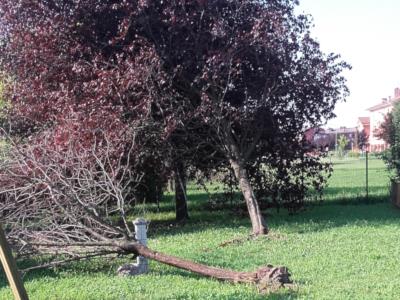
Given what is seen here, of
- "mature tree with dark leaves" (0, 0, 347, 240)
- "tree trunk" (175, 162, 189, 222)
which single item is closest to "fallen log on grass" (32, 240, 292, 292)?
"mature tree with dark leaves" (0, 0, 347, 240)

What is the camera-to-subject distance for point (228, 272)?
6.65 m

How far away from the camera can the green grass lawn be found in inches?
242

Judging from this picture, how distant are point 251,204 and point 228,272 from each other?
195 inches

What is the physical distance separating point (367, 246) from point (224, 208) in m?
6.98

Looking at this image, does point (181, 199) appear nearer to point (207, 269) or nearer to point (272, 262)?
point (272, 262)

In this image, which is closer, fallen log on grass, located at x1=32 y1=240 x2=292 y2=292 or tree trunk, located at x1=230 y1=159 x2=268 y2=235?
fallen log on grass, located at x1=32 y1=240 x2=292 y2=292

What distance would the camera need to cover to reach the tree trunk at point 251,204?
10913 millimetres

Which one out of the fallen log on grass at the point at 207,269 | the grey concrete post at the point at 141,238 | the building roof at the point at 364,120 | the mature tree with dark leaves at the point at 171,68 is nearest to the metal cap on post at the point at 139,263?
the grey concrete post at the point at 141,238

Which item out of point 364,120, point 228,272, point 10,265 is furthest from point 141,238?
point 364,120

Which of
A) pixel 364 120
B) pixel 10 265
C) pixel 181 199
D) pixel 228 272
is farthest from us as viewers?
pixel 364 120

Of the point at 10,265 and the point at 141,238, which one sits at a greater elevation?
the point at 10,265

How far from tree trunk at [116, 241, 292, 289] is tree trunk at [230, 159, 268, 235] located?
391cm

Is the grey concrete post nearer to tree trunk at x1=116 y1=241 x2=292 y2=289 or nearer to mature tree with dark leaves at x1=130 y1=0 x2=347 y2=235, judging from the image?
tree trunk at x1=116 y1=241 x2=292 y2=289

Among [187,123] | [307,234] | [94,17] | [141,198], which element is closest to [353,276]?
[307,234]
